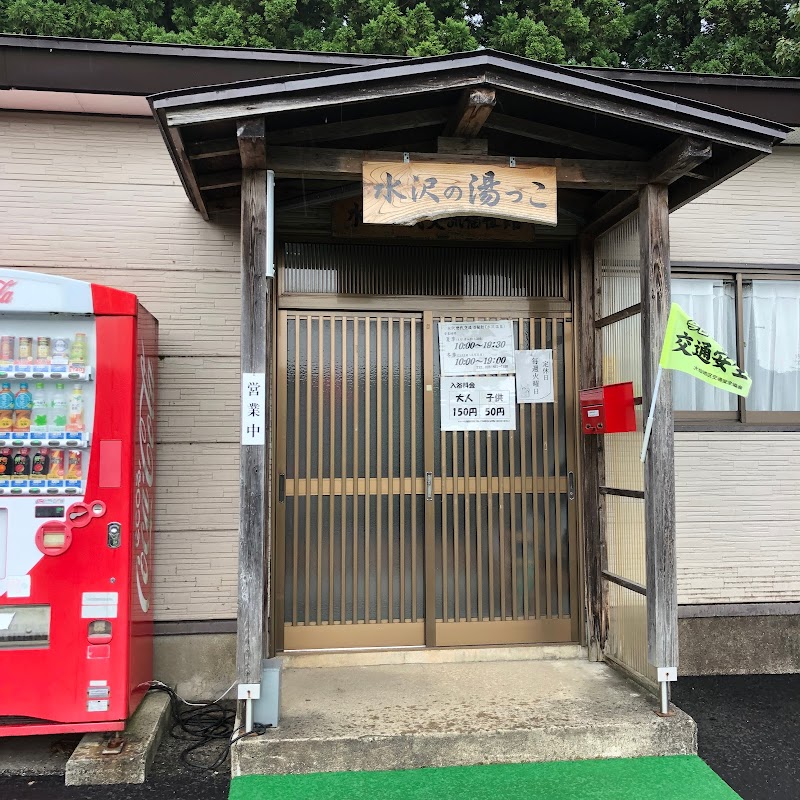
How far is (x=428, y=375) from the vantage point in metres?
4.95

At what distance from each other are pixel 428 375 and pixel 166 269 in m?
2.02

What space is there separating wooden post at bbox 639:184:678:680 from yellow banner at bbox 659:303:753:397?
0.13 metres

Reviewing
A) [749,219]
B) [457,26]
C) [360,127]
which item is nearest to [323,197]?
[360,127]

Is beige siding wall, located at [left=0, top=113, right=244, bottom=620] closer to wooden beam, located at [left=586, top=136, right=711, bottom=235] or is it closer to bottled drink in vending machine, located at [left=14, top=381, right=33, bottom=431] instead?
bottled drink in vending machine, located at [left=14, top=381, right=33, bottom=431]

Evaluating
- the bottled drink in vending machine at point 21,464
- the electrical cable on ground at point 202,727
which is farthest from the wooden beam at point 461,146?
the electrical cable on ground at point 202,727

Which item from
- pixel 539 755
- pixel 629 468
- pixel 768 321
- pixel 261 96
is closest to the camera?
pixel 261 96

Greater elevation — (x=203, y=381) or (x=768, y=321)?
(x=768, y=321)

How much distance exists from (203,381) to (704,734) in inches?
156

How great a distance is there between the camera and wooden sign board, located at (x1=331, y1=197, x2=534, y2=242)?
469cm

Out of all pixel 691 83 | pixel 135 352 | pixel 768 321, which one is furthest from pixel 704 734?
pixel 691 83

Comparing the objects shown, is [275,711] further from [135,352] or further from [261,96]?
[261,96]

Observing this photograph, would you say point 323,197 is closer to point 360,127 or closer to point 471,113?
point 360,127

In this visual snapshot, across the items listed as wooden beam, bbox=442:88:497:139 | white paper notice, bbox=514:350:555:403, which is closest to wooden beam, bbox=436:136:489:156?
wooden beam, bbox=442:88:497:139

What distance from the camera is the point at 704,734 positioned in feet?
13.5
